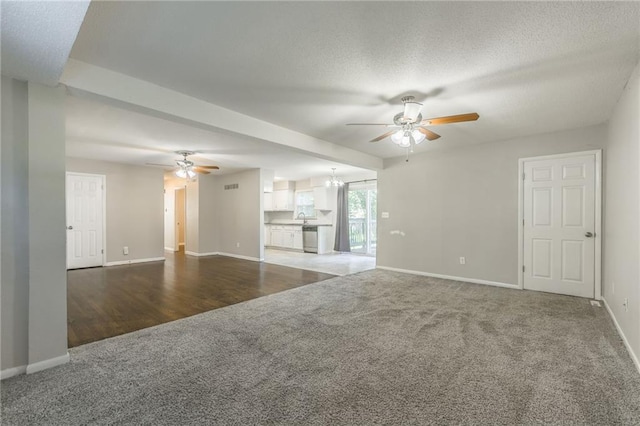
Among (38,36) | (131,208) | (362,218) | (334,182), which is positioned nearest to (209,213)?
(131,208)

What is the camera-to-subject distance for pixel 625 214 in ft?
8.80

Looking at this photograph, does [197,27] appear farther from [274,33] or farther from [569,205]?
[569,205]

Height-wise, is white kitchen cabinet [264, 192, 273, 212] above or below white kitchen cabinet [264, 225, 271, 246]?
above

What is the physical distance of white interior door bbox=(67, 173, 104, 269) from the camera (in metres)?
6.10

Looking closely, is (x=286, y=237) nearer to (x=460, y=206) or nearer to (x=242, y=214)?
(x=242, y=214)

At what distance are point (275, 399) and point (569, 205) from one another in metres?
4.61

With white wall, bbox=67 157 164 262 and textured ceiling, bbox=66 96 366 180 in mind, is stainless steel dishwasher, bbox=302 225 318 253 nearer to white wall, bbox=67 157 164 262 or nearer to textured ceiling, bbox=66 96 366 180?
textured ceiling, bbox=66 96 366 180

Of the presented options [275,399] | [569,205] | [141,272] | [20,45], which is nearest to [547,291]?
[569,205]

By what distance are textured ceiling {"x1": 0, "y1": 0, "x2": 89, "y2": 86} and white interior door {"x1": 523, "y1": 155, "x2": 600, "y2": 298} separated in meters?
5.34

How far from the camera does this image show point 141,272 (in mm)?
5867

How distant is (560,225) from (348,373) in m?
3.97

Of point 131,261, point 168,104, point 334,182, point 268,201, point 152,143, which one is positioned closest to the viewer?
point 168,104

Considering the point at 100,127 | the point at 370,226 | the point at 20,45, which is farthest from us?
the point at 370,226

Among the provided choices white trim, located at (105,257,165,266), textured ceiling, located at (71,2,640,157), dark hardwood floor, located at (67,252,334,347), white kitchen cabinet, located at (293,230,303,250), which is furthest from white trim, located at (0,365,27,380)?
white kitchen cabinet, located at (293,230,303,250)
